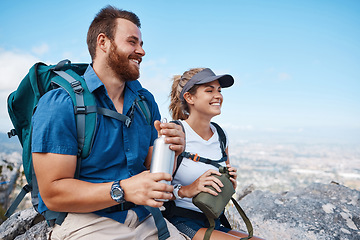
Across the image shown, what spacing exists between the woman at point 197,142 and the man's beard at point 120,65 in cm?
115

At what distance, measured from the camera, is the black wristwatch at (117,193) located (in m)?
2.05

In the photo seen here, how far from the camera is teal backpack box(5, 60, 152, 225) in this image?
2277 mm

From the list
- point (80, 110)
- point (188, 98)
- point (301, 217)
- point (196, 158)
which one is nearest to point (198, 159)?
point (196, 158)

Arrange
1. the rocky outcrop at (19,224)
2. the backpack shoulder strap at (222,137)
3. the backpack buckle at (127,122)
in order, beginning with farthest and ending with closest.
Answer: the rocky outcrop at (19,224)
the backpack shoulder strap at (222,137)
the backpack buckle at (127,122)

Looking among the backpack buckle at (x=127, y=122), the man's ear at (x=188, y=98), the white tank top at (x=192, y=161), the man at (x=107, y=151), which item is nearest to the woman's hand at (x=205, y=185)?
the white tank top at (x=192, y=161)

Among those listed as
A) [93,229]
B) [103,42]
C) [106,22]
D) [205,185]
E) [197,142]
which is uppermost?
[106,22]

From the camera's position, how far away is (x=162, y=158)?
6.74 ft

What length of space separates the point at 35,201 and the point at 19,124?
2.27 feet

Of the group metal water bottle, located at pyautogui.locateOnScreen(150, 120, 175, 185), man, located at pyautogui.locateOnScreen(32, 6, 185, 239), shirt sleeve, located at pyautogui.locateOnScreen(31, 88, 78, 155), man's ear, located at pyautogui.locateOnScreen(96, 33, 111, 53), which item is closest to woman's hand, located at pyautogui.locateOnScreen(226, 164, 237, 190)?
man, located at pyautogui.locateOnScreen(32, 6, 185, 239)

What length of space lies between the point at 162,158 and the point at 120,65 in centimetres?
102

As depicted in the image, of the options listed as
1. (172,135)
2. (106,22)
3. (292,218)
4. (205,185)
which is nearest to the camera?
(172,135)

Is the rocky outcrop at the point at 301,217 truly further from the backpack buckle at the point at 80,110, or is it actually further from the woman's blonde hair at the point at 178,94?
the backpack buckle at the point at 80,110

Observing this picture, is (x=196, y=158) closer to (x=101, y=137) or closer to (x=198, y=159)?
(x=198, y=159)

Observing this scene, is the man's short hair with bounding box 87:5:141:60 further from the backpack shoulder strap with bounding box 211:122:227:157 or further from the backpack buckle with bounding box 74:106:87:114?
the backpack shoulder strap with bounding box 211:122:227:157
